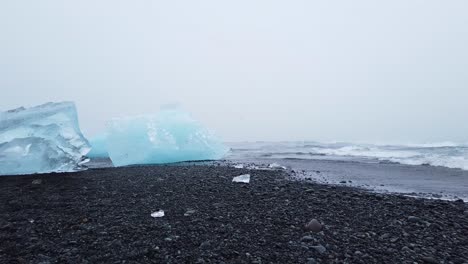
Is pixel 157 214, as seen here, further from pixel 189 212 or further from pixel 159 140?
pixel 159 140

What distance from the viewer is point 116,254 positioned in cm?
284

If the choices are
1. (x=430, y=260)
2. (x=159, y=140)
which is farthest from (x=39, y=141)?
(x=430, y=260)

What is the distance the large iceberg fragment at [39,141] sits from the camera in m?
7.56

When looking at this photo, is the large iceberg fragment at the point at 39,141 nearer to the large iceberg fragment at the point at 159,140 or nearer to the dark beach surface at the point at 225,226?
the large iceberg fragment at the point at 159,140

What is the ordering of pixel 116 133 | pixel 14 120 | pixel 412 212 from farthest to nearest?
1. pixel 116 133
2. pixel 14 120
3. pixel 412 212

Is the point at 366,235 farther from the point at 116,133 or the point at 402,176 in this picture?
the point at 116,133

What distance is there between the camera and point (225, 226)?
142 inches

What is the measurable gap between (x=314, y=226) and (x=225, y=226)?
3.10ft

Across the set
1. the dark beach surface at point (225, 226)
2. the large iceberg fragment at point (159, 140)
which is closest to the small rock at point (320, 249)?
the dark beach surface at point (225, 226)

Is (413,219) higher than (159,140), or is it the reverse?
(159,140)

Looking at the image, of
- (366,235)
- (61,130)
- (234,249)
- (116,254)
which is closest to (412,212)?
(366,235)

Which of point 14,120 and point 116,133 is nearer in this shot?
point 14,120

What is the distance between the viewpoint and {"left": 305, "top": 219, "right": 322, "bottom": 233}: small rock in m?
3.54

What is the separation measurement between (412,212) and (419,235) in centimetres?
91
